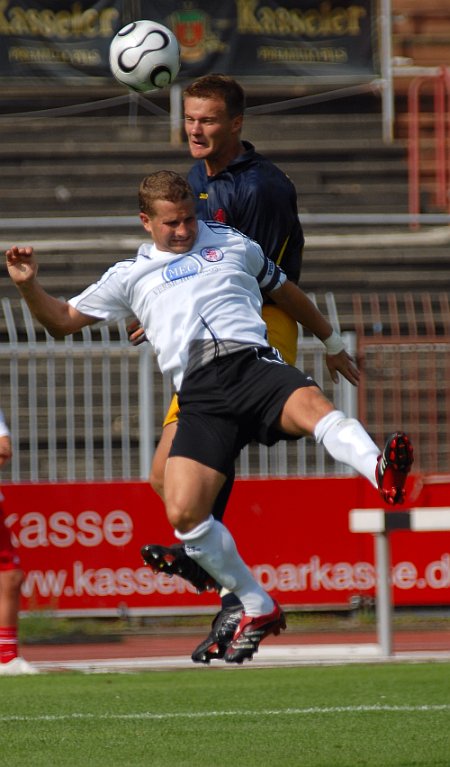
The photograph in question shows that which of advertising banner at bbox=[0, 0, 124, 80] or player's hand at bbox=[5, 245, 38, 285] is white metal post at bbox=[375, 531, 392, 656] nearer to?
player's hand at bbox=[5, 245, 38, 285]

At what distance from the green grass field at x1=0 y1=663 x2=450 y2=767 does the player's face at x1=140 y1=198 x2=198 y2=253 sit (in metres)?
2.37

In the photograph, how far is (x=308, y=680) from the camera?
9.70 m

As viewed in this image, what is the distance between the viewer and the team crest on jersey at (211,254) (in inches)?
249

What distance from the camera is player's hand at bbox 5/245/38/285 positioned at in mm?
6188

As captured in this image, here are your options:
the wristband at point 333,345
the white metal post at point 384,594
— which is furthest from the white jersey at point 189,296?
the white metal post at point 384,594

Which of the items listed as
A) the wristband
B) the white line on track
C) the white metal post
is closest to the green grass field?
the white line on track

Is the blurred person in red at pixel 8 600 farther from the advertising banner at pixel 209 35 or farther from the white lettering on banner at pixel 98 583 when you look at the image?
the advertising banner at pixel 209 35

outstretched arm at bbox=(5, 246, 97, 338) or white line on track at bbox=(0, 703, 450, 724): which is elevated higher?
outstretched arm at bbox=(5, 246, 97, 338)

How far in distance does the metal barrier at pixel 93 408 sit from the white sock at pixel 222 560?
666 cm

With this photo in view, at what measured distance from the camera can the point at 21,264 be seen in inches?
244

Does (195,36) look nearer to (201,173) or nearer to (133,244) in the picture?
(133,244)

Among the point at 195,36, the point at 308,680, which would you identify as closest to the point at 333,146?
the point at 195,36

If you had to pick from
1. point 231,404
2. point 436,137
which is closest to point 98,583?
point 231,404

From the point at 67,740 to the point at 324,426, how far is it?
257cm
